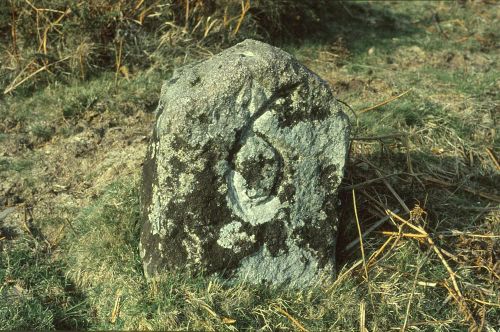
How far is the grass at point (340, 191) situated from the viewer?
128 inches

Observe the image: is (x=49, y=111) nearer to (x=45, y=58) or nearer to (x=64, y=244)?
(x=45, y=58)

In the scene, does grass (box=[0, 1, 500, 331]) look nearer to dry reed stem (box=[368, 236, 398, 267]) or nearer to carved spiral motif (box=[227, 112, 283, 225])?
dry reed stem (box=[368, 236, 398, 267])

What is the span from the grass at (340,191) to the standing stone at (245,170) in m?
0.15

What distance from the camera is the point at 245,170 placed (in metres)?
3.13

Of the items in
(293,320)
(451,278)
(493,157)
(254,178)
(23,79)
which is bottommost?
(493,157)

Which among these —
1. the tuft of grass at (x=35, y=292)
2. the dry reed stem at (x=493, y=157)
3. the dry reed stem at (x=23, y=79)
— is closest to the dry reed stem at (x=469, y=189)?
the dry reed stem at (x=493, y=157)

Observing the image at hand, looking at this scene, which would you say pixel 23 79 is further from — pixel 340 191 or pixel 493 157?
pixel 493 157

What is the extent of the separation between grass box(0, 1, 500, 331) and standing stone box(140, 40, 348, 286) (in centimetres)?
15

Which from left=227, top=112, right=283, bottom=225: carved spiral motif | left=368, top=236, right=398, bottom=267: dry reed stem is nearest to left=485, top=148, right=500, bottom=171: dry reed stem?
left=368, top=236, right=398, bottom=267: dry reed stem

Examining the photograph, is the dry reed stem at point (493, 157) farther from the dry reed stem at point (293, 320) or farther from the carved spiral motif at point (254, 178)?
the dry reed stem at point (293, 320)

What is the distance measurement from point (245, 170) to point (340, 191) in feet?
1.81

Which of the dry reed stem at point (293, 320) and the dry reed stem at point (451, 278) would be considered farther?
the dry reed stem at point (451, 278)

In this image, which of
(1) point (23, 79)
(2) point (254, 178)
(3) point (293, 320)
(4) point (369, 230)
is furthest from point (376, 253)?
(1) point (23, 79)

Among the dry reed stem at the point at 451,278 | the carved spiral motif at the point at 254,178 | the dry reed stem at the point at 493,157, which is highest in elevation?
the carved spiral motif at the point at 254,178
